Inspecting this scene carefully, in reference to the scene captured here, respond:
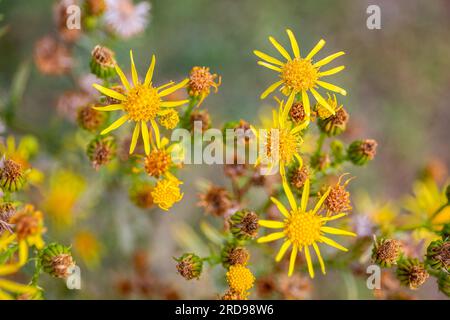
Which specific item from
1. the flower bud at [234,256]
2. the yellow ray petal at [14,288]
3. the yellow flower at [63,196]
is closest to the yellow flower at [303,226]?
the flower bud at [234,256]

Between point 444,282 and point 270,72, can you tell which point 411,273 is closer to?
point 444,282

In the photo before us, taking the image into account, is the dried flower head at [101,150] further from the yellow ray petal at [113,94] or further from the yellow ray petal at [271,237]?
the yellow ray petal at [271,237]

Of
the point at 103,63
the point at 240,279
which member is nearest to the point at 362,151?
the point at 240,279

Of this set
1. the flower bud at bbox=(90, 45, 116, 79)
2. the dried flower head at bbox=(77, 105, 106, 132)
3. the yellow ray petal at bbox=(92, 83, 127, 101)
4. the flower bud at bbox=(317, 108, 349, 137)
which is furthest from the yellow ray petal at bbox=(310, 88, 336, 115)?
the dried flower head at bbox=(77, 105, 106, 132)

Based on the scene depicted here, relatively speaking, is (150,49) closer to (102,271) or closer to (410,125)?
(102,271)
